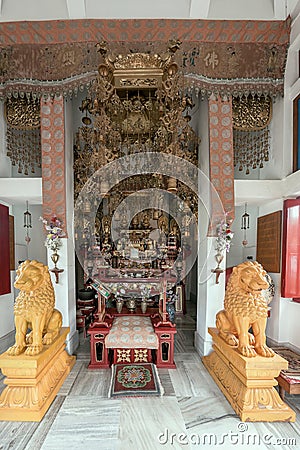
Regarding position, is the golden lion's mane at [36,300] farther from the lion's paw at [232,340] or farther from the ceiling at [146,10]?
the ceiling at [146,10]

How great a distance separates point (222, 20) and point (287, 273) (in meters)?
3.72

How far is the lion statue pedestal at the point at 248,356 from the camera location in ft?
9.11

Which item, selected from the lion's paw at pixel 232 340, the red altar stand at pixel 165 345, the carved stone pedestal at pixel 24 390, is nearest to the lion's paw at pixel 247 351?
the lion's paw at pixel 232 340

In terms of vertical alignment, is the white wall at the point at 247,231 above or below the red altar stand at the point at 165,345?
above

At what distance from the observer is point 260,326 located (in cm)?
303

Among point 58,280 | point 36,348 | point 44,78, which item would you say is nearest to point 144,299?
point 58,280

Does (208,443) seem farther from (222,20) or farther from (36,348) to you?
(222,20)

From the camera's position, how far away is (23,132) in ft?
15.6

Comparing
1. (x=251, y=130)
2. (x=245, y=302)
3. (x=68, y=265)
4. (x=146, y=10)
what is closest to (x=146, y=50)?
(x=146, y=10)

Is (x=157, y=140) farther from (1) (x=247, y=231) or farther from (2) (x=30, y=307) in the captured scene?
(1) (x=247, y=231)

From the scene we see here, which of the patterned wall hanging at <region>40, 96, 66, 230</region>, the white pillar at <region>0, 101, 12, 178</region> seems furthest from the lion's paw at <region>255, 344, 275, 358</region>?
the white pillar at <region>0, 101, 12, 178</region>

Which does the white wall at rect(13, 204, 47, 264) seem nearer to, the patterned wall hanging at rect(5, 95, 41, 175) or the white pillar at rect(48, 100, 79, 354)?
the patterned wall hanging at rect(5, 95, 41, 175)

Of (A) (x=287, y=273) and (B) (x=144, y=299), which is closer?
(A) (x=287, y=273)

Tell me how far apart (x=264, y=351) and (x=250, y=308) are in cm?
46
